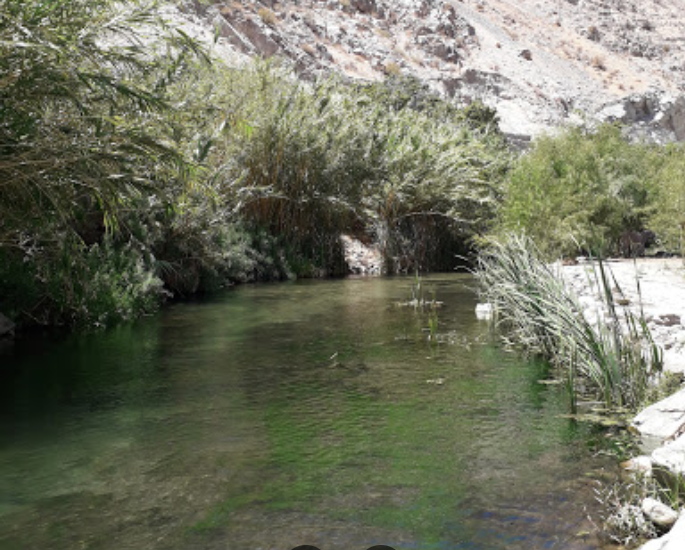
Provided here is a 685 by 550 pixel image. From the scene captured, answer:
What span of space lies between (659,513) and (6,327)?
30.1 ft

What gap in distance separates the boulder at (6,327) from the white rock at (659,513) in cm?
902

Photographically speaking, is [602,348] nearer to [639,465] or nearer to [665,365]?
[665,365]

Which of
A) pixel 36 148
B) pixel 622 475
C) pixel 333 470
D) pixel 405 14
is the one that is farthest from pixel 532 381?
pixel 405 14

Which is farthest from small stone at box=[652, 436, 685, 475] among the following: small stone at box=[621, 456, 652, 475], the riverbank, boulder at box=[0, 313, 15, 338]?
boulder at box=[0, 313, 15, 338]

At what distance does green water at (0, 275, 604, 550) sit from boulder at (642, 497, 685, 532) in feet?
1.18

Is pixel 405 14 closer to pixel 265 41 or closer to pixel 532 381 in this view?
pixel 265 41

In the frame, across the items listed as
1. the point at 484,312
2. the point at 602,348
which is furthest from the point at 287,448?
the point at 484,312

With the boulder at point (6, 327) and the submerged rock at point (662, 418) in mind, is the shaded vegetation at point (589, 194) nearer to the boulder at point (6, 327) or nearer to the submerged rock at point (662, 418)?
the submerged rock at point (662, 418)

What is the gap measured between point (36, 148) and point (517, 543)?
16.1 feet

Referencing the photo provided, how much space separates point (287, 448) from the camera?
5.55m

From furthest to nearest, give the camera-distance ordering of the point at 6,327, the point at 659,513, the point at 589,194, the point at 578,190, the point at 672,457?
the point at 589,194
the point at 578,190
the point at 6,327
the point at 672,457
the point at 659,513

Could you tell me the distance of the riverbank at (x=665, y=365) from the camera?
4219mm

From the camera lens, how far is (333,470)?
5094 mm

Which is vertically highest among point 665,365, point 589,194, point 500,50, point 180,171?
point 500,50
